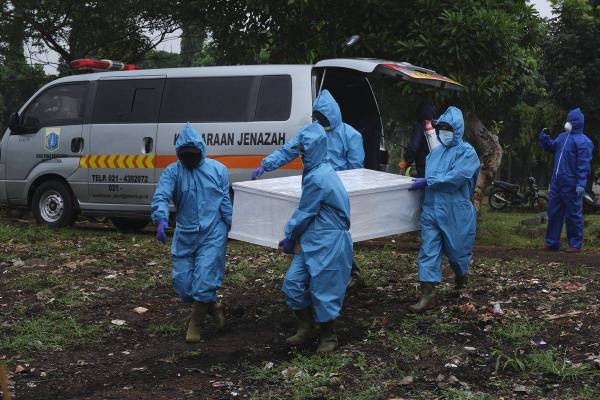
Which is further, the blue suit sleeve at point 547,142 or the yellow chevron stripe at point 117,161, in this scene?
the yellow chevron stripe at point 117,161

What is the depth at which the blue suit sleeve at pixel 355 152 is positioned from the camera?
291 inches

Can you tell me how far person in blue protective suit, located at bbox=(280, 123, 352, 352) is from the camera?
5496mm

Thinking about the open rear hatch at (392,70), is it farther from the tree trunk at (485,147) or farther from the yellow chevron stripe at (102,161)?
the tree trunk at (485,147)

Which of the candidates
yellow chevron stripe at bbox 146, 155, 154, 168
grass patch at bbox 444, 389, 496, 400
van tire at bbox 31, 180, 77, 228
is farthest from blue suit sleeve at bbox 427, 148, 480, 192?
van tire at bbox 31, 180, 77, 228

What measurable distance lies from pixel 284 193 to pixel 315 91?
3651 mm

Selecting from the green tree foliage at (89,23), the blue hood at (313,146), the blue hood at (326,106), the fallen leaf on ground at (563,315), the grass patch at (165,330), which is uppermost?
the green tree foliage at (89,23)

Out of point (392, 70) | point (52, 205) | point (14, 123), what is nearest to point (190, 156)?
point (392, 70)

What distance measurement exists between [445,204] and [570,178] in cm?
387

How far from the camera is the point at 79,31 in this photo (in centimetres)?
1509

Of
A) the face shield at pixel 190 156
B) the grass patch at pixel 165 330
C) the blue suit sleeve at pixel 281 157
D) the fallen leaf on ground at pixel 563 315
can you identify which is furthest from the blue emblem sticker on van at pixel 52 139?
the fallen leaf on ground at pixel 563 315

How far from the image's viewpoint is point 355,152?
7.38 meters

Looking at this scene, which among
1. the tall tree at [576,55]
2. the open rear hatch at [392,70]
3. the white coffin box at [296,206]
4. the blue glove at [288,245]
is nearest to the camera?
the blue glove at [288,245]

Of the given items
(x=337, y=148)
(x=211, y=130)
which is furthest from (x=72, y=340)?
(x=211, y=130)

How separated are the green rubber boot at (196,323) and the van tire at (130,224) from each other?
232 inches
